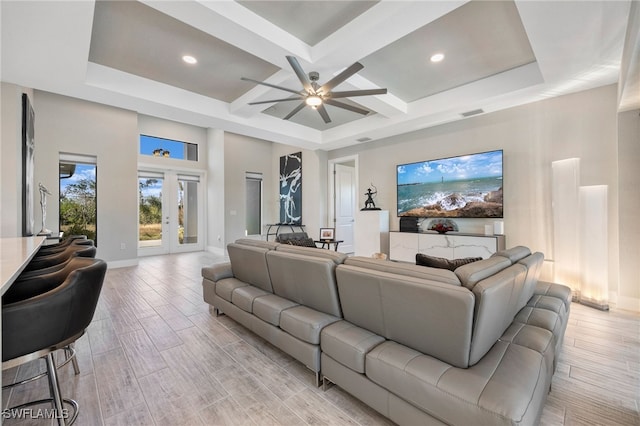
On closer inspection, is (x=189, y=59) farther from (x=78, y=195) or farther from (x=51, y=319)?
(x=78, y=195)

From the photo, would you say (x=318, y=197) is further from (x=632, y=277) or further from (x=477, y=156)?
(x=632, y=277)

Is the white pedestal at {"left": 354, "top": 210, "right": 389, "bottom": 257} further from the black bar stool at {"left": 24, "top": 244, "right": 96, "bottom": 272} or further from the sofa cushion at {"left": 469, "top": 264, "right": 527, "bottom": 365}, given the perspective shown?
the black bar stool at {"left": 24, "top": 244, "right": 96, "bottom": 272}

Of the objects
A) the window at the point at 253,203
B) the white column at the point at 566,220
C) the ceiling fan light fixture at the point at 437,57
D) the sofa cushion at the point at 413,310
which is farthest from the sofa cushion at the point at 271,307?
the window at the point at 253,203

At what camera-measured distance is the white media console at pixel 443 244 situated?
4.13 meters

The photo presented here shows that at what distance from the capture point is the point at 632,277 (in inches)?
130

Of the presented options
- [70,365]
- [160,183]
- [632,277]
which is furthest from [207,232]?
[632,277]

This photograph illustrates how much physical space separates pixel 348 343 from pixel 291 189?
21.5 feet

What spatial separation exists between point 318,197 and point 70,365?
18.3 ft

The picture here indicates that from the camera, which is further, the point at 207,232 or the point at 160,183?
the point at 207,232

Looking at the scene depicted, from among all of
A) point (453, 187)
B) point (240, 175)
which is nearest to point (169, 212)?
point (240, 175)

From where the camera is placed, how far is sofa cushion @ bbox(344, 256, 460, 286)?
1.46m

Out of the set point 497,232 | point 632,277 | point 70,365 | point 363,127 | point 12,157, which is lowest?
point 70,365

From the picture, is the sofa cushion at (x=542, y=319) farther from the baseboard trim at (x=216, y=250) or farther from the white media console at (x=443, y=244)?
the baseboard trim at (x=216, y=250)

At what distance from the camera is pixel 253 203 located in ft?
27.0
